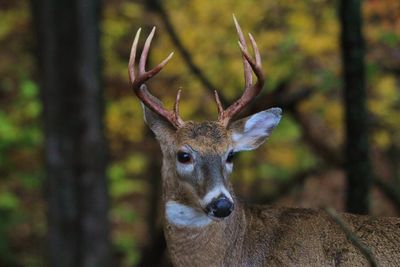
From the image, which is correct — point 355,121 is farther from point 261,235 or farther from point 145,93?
point 145,93

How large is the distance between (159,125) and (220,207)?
106 centimetres

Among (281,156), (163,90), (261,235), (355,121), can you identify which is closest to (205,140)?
(261,235)

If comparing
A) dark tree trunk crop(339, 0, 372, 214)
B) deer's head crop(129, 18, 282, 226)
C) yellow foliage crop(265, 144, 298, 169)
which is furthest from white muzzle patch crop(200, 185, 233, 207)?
yellow foliage crop(265, 144, 298, 169)

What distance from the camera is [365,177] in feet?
27.7

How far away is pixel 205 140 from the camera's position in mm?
5836

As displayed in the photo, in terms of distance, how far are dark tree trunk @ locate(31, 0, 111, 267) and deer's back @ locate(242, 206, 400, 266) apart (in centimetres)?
551

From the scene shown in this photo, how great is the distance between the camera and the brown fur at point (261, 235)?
5.69 metres

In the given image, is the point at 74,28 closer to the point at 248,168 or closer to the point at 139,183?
the point at 248,168

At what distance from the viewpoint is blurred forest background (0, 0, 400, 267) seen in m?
10.9

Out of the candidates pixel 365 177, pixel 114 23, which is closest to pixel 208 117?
pixel 114 23

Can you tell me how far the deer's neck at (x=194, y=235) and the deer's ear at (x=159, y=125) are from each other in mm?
351

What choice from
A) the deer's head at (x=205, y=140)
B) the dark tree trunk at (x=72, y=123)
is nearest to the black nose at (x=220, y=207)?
the deer's head at (x=205, y=140)

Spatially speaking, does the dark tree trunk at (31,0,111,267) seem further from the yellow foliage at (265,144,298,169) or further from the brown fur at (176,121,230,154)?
the brown fur at (176,121,230,154)

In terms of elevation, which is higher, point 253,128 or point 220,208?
point 253,128
